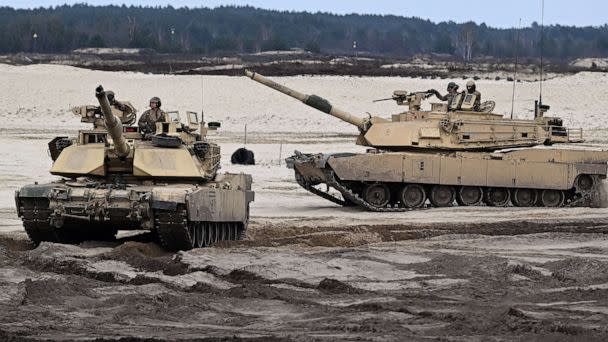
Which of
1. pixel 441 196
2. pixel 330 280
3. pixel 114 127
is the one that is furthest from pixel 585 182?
pixel 330 280

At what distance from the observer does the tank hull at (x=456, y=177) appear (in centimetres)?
2591

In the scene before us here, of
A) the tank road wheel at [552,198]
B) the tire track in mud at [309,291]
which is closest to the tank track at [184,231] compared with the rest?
the tire track in mud at [309,291]

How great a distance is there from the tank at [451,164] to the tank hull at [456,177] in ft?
0.06

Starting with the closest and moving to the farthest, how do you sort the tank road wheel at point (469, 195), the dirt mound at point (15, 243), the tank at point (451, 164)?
the dirt mound at point (15, 243)
the tank at point (451, 164)
the tank road wheel at point (469, 195)

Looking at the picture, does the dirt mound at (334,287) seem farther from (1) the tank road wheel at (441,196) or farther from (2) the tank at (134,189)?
(1) the tank road wheel at (441,196)

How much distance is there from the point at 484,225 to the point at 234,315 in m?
11.0

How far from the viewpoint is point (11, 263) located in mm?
15398

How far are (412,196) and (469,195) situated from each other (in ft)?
3.72

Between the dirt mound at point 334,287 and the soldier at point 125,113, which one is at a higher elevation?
the soldier at point 125,113

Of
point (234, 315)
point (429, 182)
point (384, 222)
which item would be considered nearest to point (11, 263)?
point (234, 315)

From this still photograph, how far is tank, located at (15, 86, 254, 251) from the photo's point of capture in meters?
17.0

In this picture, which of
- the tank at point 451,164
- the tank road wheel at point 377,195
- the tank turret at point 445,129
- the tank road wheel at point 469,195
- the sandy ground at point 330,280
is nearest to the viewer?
the sandy ground at point 330,280

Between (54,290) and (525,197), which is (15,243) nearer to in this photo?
(54,290)

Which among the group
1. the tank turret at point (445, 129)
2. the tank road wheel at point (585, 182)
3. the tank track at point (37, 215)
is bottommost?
the tank road wheel at point (585, 182)
